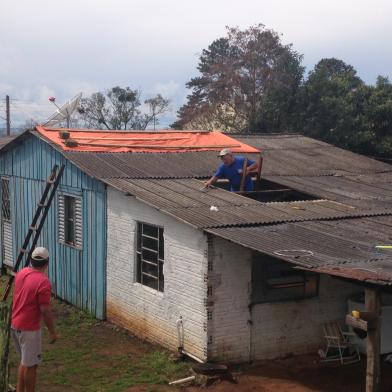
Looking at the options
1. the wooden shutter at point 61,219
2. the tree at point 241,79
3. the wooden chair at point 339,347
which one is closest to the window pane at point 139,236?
the wooden shutter at point 61,219

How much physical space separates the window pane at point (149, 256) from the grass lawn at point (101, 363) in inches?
59.9

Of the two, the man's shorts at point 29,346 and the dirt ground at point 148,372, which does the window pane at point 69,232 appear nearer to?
the dirt ground at point 148,372

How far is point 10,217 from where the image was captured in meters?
16.7

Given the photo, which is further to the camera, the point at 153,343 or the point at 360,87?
the point at 360,87

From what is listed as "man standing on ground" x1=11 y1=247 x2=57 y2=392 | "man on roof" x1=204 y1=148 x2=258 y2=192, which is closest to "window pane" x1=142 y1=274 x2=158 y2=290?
"man on roof" x1=204 y1=148 x2=258 y2=192

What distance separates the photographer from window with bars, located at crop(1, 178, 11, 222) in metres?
16.8

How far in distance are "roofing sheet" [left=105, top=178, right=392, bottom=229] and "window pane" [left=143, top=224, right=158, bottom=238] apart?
67cm

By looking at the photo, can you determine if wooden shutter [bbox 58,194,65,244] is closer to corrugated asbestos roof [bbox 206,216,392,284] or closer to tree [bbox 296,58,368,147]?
corrugated asbestos roof [bbox 206,216,392,284]

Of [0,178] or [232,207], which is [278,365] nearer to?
[232,207]

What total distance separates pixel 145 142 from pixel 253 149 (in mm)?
2883

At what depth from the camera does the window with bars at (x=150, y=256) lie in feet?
35.7

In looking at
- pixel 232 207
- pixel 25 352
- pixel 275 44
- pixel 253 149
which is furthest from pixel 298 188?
pixel 275 44

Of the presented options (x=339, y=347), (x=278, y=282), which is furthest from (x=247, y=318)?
(x=339, y=347)

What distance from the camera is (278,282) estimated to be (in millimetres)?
10211
